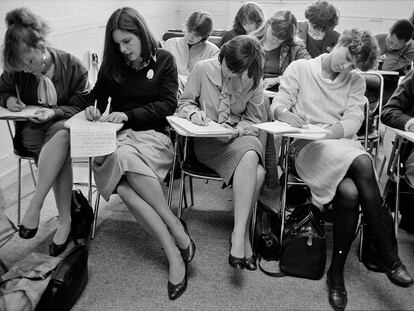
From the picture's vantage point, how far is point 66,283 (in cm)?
166

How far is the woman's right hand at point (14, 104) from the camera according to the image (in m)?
2.05

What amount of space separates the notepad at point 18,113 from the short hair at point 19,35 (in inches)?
8.1

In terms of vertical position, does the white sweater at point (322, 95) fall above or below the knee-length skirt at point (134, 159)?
above

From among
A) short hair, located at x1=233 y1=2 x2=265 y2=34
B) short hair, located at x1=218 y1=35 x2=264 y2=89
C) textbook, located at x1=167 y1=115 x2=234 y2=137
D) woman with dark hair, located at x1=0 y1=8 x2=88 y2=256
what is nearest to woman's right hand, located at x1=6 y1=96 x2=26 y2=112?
woman with dark hair, located at x1=0 y1=8 x2=88 y2=256

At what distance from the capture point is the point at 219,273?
2.02 metres

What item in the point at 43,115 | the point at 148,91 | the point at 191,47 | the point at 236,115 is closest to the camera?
the point at 43,115

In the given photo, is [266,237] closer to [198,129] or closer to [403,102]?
[198,129]

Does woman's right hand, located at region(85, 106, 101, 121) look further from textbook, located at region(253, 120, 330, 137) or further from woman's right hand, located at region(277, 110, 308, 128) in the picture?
woman's right hand, located at region(277, 110, 308, 128)

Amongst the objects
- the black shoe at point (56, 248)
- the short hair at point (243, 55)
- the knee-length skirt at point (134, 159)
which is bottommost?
the black shoe at point (56, 248)

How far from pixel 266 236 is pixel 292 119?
0.61 meters

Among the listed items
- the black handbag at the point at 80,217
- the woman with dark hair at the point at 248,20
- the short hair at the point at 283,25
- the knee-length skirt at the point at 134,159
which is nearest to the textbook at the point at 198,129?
the knee-length skirt at the point at 134,159

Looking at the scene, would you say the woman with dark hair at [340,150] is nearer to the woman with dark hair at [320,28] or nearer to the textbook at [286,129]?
the textbook at [286,129]

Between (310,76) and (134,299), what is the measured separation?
1443mm

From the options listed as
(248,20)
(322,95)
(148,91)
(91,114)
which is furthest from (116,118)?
→ (248,20)
